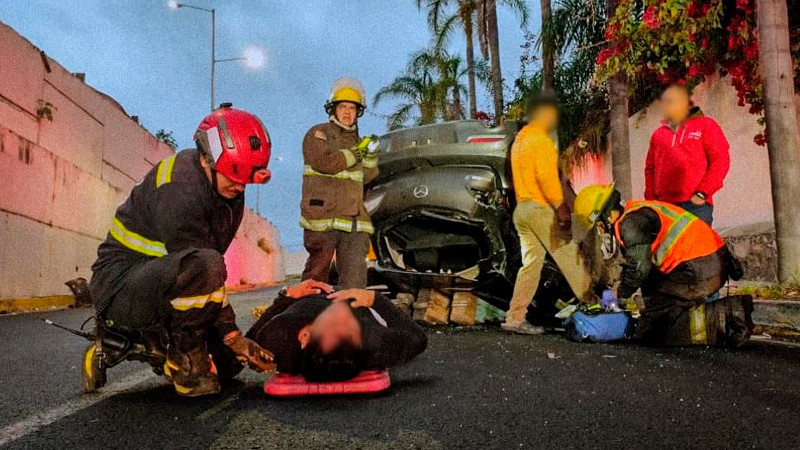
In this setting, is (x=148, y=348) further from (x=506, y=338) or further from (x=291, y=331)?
(x=506, y=338)

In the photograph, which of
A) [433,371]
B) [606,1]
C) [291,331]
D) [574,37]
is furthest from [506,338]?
[574,37]

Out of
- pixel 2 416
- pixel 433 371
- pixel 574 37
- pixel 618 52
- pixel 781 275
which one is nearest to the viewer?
pixel 2 416

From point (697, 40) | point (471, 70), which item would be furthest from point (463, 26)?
point (697, 40)

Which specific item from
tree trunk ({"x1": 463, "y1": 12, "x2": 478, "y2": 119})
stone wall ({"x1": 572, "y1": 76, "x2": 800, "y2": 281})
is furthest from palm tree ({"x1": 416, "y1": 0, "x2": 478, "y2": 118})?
stone wall ({"x1": 572, "y1": 76, "x2": 800, "y2": 281})

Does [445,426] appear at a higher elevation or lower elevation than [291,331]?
lower

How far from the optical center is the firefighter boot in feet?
9.71

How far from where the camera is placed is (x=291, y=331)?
3.13 meters

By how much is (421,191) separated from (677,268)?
217 centimetres

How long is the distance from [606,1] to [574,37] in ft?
11.2

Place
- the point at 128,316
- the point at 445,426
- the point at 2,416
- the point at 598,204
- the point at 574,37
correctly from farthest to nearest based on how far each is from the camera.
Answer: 1. the point at 574,37
2. the point at 598,204
3. the point at 128,316
4. the point at 2,416
5. the point at 445,426

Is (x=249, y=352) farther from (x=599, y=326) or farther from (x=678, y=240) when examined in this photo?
(x=678, y=240)

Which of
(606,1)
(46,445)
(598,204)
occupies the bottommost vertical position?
(46,445)

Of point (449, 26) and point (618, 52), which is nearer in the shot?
point (618, 52)

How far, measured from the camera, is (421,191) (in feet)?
18.8
